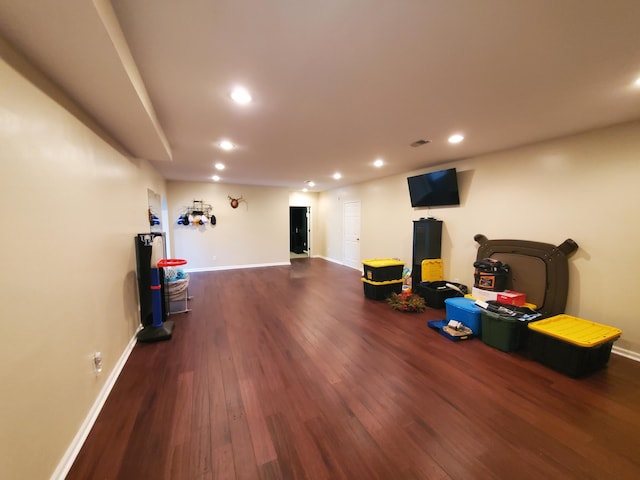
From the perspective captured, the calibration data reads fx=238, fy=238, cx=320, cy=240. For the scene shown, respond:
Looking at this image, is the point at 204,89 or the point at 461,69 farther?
the point at 204,89

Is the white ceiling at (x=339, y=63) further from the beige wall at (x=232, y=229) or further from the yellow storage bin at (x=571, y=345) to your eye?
the beige wall at (x=232, y=229)

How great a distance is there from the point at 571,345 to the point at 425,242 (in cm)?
255

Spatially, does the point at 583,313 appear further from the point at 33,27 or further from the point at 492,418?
the point at 33,27

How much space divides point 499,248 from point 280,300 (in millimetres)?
3718

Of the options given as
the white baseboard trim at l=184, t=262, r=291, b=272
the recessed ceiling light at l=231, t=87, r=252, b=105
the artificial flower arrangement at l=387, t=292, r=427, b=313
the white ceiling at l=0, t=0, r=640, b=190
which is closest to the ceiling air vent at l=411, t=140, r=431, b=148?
the white ceiling at l=0, t=0, r=640, b=190

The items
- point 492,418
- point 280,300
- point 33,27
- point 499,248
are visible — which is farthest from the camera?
point 280,300

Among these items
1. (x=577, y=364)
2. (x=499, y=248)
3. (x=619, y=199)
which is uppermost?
(x=619, y=199)

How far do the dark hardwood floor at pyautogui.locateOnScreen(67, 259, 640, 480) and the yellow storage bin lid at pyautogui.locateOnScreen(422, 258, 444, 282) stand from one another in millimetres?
1439

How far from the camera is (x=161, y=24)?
4.31ft

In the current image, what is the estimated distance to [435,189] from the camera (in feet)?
14.6

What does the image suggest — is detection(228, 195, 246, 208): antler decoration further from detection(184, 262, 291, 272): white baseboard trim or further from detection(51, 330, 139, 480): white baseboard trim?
detection(51, 330, 139, 480): white baseboard trim

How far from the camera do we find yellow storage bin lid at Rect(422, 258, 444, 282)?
4414 millimetres

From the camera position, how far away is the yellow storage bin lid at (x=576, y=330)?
2.27 metres

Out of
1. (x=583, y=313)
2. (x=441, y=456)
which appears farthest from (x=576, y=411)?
(x=583, y=313)
